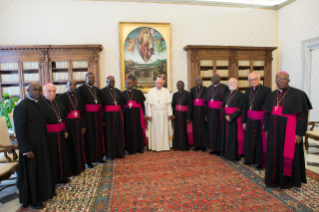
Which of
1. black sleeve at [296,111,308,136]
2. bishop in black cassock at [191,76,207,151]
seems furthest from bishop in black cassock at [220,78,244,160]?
black sleeve at [296,111,308,136]

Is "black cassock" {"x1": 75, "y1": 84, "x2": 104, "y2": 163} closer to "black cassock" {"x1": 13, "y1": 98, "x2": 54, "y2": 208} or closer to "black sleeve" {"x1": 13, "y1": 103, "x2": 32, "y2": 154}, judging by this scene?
"black cassock" {"x1": 13, "y1": 98, "x2": 54, "y2": 208}

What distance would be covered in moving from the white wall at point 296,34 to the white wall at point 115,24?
0.36 metres

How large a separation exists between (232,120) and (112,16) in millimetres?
4973

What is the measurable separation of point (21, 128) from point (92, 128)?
6.43 ft

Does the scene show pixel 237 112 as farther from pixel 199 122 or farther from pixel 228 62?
pixel 228 62

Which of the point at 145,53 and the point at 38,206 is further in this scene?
the point at 145,53

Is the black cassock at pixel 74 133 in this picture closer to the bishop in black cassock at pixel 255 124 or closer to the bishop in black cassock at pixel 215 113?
the bishop in black cassock at pixel 215 113

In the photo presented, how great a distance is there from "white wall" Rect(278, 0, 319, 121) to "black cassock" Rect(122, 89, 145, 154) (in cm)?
537

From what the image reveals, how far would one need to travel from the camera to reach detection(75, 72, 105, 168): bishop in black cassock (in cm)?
462

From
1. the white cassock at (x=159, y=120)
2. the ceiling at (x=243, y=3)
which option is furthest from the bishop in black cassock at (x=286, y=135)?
the ceiling at (x=243, y=3)

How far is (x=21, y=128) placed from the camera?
275 cm

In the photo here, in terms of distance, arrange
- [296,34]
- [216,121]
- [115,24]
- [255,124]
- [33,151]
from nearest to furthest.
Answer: [33,151], [255,124], [216,121], [115,24], [296,34]

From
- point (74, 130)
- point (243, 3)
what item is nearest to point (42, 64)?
point (74, 130)

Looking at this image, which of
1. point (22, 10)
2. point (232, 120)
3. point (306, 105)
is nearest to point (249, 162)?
point (232, 120)
